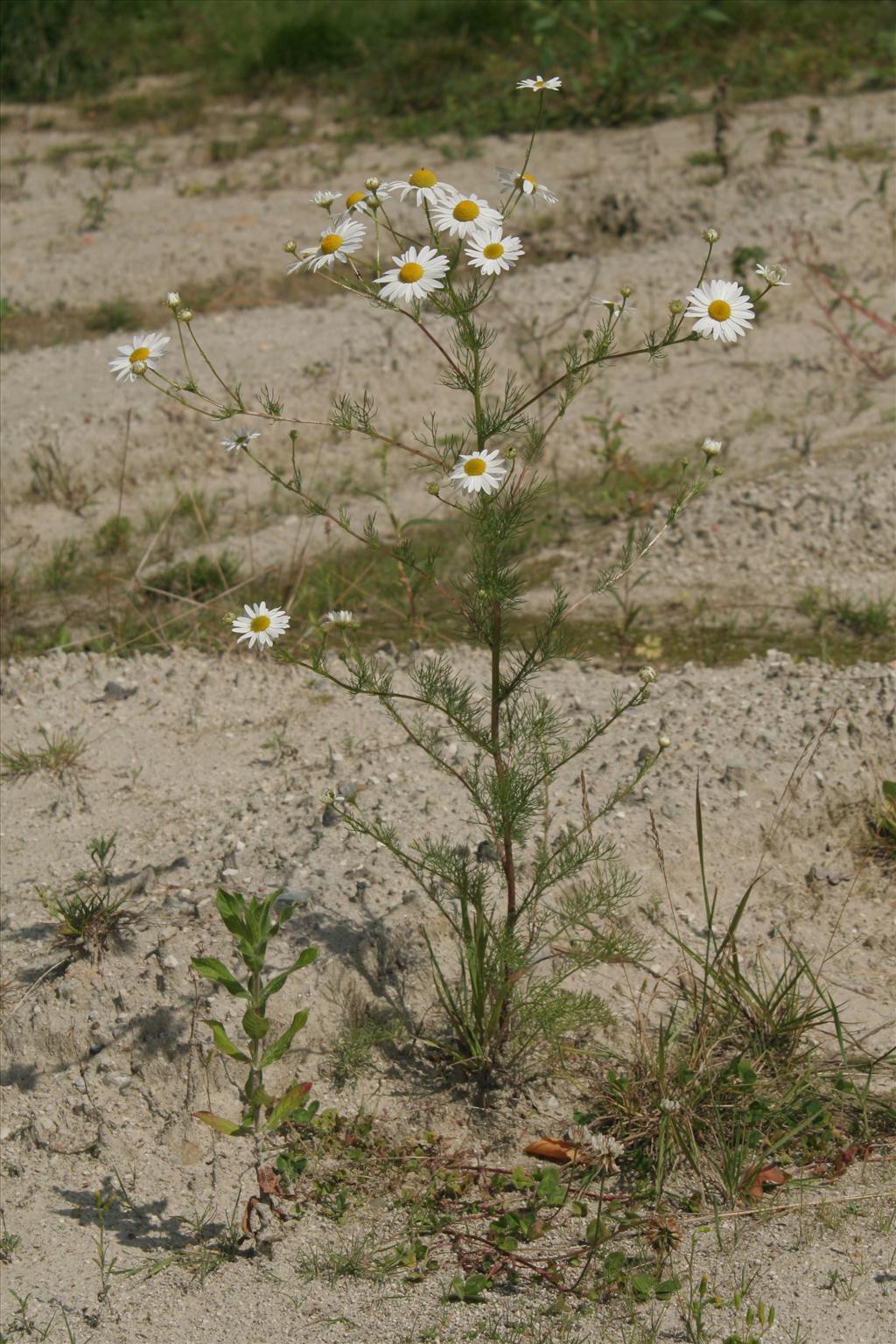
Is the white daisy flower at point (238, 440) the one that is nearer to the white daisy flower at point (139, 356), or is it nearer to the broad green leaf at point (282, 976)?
the white daisy flower at point (139, 356)

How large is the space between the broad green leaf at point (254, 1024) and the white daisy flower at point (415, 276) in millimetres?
1477

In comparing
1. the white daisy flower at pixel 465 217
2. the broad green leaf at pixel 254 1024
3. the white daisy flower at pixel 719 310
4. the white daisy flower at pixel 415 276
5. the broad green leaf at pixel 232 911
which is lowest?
the broad green leaf at pixel 254 1024

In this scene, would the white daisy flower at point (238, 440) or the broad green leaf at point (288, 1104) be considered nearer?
the white daisy flower at point (238, 440)

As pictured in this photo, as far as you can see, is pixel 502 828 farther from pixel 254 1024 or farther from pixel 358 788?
pixel 358 788

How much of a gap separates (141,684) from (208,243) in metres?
4.09

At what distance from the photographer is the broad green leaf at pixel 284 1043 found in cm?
293

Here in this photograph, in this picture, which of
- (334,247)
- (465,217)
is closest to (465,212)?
(465,217)

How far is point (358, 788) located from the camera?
384cm

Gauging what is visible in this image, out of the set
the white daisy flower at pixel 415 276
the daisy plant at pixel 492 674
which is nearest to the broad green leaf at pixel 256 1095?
the daisy plant at pixel 492 674

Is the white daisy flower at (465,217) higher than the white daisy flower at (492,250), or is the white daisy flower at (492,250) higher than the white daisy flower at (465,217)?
the white daisy flower at (465,217)

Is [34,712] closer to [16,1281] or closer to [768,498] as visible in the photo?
[16,1281]

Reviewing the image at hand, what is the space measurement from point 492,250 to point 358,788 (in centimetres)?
171

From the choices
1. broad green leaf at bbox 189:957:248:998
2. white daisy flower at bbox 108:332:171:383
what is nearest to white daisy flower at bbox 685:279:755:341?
white daisy flower at bbox 108:332:171:383

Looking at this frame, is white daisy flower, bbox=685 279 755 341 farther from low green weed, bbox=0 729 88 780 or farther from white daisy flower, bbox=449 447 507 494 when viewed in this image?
low green weed, bbox=0 729 88 780
